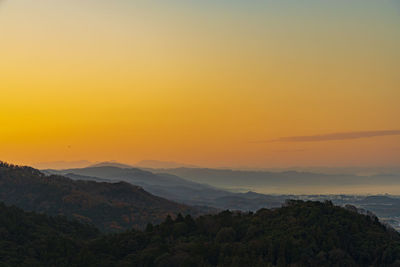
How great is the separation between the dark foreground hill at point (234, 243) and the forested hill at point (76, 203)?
3584cm

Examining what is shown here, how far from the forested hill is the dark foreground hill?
1411 inches

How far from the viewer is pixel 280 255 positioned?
947 inches

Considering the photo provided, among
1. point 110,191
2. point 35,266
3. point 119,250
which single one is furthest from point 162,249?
point 110,191

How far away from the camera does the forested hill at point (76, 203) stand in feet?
235

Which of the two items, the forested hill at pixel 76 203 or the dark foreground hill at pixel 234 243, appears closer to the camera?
the dark foreground hill at pixel 234 243

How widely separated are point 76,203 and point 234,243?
53.9m

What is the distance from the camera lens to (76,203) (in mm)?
76188

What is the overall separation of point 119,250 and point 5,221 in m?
11.0

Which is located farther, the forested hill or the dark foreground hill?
the forested hill

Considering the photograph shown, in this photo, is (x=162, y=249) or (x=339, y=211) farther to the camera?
(x=339, y=211)

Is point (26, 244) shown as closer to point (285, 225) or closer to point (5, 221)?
point (5, 221)

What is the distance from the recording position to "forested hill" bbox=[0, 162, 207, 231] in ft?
235

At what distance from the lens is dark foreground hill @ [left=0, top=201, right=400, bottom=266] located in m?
24.4

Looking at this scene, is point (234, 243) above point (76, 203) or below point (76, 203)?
above
